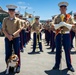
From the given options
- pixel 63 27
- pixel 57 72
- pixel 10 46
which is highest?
pixel 63 27

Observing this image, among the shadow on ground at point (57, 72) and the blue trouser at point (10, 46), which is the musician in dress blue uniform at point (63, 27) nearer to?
the shadow on ground at point (57, 72)

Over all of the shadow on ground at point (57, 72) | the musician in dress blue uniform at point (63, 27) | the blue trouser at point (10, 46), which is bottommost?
the shadow on ground at point (57, 72)

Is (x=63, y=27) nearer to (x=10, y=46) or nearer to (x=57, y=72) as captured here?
(x=57, y=72)

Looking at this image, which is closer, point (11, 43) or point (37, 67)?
point (11, 43)

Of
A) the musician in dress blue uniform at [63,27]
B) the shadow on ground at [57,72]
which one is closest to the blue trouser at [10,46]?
the shadow on ground at [57,72]

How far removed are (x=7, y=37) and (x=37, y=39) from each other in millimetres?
6621

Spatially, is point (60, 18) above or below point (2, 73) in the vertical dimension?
above

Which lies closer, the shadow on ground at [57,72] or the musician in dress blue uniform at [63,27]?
the musician in dress blue uniform at [63,27]

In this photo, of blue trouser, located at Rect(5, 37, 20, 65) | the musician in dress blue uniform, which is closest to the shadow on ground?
the musician in dress blue uniform

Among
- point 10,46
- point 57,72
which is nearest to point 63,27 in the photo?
point 57,72

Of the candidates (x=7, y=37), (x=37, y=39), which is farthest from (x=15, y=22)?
(x=37, y=39)

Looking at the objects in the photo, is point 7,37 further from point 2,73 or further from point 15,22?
point 2,73

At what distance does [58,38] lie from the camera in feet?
27.5

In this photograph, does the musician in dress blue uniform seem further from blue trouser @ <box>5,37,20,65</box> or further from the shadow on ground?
blue trouser @ <box>5,37,20,65</box>
